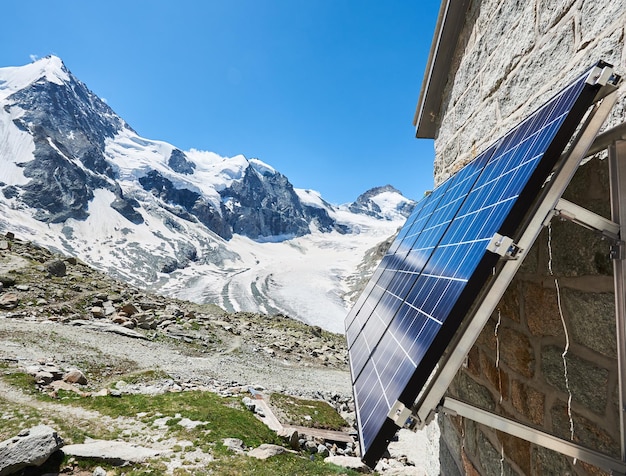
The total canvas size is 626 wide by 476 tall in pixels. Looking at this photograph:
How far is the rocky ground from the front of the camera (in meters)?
14.8

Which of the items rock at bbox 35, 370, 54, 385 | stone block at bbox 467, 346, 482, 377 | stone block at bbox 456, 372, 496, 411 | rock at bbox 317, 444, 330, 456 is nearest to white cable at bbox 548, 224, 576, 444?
stone block at bbox 456, 372, 496, 411

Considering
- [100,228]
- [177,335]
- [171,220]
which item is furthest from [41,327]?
[171,220]

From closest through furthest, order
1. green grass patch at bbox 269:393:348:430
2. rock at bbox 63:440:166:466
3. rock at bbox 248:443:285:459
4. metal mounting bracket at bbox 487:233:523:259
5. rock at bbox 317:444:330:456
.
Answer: metal mounting bracket at bbox 487:233:523:259
rock at bbox 63:440:166:466
rock at bbox 248:443:285:459
rock at bbox 317:444:330:456
green grass patch at bbox 269:393:348:430

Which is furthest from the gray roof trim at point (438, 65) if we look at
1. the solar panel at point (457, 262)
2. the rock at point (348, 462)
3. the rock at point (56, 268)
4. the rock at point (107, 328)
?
the rock at point (56, 268)

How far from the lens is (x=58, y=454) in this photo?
7676 millimetres

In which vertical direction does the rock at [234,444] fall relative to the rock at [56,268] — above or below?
above

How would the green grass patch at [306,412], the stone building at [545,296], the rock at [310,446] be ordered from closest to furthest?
1. the stone building at [545,296]
2. the rock at [310,446]
3. the green grass patch at [306,412]

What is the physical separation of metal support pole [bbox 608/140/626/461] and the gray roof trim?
5479mm

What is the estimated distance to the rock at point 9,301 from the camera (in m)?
22.2

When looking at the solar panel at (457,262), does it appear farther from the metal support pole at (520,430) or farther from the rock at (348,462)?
the rock at (348,462)

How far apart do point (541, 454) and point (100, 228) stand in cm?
16445

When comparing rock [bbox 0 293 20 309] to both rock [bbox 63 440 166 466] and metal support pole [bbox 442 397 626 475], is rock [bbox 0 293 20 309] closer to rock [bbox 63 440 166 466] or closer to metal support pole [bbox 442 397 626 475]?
rock [bbox 63 440 166 466]

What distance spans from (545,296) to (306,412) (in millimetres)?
12646

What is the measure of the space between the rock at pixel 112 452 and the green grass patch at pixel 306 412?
5.36m
